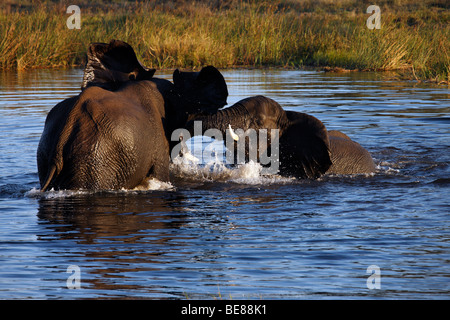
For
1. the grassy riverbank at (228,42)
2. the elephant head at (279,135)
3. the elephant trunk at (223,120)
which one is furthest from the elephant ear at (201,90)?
the grassy riverbank at (228,42)

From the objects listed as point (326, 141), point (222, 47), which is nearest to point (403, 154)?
point (326, 141)

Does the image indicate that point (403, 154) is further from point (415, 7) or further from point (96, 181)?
point (415, 7)

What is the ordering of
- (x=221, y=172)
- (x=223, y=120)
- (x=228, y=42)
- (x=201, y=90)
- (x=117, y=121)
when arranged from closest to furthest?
(x=117, y=121) < (x=201, y=90) < (x=223, y=120) < (x=221, y=172) < (x=228, y=42)

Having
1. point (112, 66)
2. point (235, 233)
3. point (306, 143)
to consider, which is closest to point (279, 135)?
point (306, 143)

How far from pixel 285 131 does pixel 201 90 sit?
1.36 m

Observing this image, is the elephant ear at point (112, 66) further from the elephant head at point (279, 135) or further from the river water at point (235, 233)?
the river water at point (235, 233)

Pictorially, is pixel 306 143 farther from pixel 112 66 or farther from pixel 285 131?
pixel 112 66

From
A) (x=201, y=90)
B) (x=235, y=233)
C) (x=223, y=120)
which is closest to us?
(x=235, y=233)

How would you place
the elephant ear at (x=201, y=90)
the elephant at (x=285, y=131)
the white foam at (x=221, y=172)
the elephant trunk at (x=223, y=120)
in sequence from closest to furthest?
the elephant ear at (x=201, y=90), the elephant trunk at (x=223, y=120), the elephant at (x=285, y=131), the white foam at (x=221, y=172)

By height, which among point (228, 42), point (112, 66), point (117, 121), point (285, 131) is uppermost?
point (228, 42)

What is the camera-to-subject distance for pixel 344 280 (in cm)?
489

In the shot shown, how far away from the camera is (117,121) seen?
6.70 m

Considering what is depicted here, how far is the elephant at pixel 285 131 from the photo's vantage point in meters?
7.86

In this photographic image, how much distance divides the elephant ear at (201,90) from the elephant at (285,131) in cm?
20
